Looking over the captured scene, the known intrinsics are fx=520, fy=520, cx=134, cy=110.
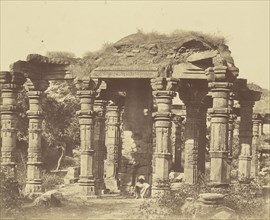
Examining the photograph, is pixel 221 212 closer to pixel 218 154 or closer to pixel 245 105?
pixel 218 154

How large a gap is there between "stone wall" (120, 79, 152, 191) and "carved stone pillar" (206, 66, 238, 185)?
460 cm

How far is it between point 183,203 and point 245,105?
733 centimetres

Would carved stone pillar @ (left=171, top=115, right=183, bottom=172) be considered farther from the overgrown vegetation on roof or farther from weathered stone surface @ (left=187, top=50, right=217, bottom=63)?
weathered stone surface @ (left=187, top=50, right=217, bottom=63)

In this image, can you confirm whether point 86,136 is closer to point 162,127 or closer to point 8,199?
point 162,127

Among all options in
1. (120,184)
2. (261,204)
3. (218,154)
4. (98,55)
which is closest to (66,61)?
(98,55)

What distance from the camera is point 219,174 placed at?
13422mm

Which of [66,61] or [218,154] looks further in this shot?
[66,61]

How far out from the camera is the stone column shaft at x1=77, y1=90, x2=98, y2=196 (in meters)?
16.0

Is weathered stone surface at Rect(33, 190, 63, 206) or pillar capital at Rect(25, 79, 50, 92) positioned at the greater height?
pillar capital at Rect(25, 79, 50, 92)

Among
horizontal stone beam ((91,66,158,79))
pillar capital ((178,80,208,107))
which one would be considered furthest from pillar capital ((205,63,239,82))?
pillar capital ((178,80,208,107))

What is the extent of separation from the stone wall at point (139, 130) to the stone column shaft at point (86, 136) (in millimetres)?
2174

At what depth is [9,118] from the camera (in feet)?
51.6

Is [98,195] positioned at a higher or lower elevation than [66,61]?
lower

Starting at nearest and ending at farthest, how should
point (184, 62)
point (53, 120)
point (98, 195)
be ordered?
point (184, 62)
point (98, 195)
point (53, 120)
